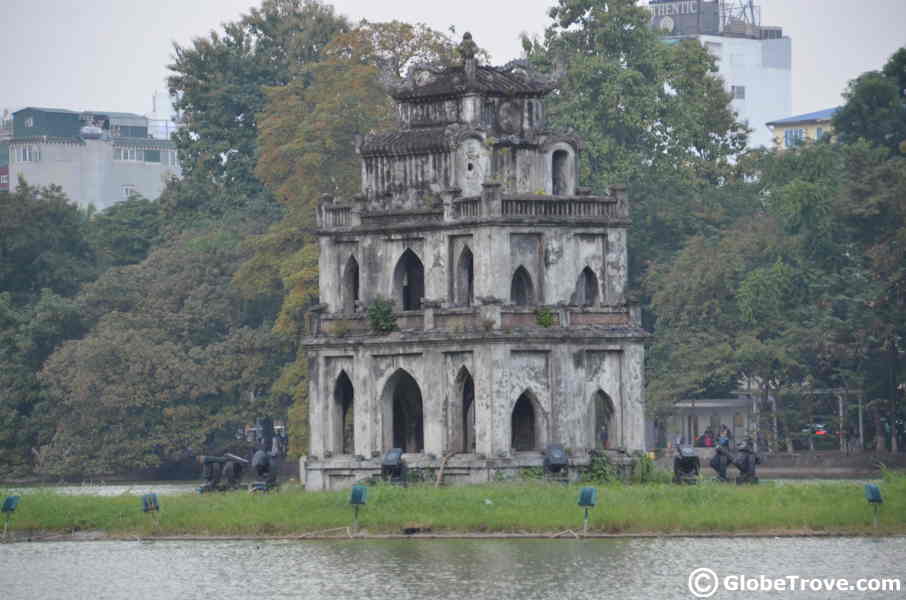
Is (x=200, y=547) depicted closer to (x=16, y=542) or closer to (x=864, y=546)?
(x=16, y=542)

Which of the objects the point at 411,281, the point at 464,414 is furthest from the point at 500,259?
the point at 464,414

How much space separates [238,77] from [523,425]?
165ft

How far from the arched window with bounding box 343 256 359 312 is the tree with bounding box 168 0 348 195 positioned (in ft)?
137

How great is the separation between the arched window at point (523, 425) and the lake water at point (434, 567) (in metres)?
11.7

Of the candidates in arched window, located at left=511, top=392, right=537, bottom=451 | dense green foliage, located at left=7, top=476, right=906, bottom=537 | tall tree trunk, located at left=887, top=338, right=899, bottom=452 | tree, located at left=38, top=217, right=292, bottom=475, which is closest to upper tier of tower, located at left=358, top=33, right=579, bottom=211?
arched window, located at left=511, top=392, right=537, bottom=451

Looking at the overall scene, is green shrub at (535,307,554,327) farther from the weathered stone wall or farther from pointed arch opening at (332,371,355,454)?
pointed arch opening at (332,371,355,454)

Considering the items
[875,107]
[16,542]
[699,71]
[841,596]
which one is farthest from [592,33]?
[841,596]

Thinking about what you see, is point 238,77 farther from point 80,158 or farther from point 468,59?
point 468,59

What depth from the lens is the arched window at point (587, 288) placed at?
6519 centimetres

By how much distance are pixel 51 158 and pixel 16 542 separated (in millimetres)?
90298

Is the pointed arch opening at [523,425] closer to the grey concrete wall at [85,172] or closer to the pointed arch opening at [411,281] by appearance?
the pointed arch opening at [411,281]

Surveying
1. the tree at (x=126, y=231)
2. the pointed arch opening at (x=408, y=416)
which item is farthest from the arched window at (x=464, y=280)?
the tree at (x=126, y=231)

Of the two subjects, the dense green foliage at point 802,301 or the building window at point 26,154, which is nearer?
the dense green foliage at point 802,301

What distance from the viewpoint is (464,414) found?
65.3 meters
